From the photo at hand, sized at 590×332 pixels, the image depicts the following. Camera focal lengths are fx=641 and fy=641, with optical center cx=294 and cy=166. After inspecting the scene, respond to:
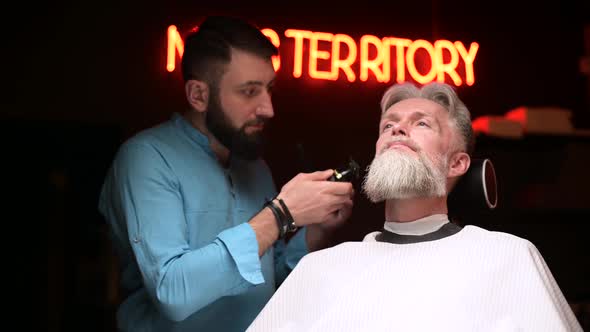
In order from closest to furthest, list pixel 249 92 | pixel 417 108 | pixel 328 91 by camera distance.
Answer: pixel 417 108
pixel 249 92
pixel 328 91

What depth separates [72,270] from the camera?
12.0ft

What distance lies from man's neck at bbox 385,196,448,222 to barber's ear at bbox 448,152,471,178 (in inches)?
3.7

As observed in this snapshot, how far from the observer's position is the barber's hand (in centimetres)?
187

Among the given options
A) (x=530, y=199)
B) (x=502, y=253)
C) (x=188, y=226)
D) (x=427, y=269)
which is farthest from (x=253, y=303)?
(x=530, y=199)

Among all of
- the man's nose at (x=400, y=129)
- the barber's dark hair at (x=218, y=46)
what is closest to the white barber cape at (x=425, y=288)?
the man's nose at (x=400, y=129)

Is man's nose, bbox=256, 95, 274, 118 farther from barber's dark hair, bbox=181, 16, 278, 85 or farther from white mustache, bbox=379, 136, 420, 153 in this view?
white mustache, bbox=379, 136, 420, 153

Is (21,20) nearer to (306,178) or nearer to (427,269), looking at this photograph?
(306,178)

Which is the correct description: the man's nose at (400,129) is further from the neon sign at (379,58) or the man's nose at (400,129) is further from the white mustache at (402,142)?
the neon sign at (379,58)

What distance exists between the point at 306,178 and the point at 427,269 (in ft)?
1.50

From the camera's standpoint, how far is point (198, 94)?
208cm

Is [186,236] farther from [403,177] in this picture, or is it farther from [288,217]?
[403,177]

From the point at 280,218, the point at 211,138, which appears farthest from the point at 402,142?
the point at 211,138

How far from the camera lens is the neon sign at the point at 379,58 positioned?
8.71ft

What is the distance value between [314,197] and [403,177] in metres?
0.29
